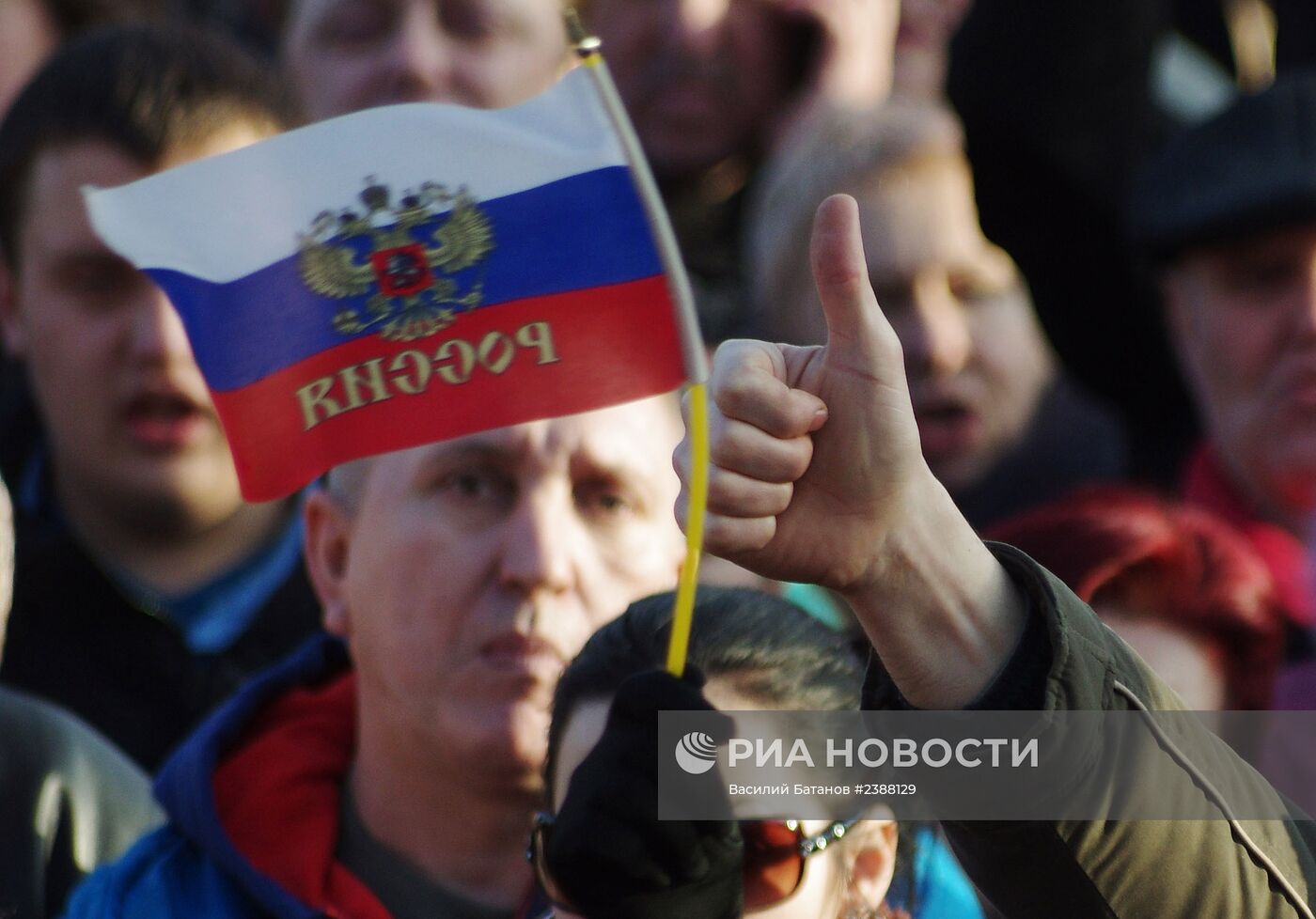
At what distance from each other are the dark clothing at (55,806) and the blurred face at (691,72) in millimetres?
1711

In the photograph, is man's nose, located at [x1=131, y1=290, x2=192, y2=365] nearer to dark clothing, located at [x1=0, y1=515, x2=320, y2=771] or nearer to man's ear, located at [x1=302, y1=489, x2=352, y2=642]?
dark clothing, located at [x1=0, y1=515, x2=320, y2=771]

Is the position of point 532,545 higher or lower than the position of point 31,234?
lower

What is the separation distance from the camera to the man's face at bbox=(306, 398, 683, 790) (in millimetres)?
2422

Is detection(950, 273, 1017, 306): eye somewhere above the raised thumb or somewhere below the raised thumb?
below

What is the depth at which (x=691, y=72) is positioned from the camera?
3926mm

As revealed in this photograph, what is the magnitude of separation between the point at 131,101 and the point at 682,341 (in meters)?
1.68

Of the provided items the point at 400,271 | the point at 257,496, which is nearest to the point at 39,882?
the point at 257,496

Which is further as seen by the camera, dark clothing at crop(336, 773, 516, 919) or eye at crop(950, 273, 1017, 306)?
eye at crop(950, 273, 1017, 306)

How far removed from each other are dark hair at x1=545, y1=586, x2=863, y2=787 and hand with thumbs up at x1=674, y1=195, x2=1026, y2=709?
0.36 meters

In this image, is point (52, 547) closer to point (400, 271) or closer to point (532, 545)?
point (532, 545)

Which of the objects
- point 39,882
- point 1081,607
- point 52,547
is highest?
point 1081,607

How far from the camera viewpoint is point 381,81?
3.64m

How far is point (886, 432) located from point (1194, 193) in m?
1.72

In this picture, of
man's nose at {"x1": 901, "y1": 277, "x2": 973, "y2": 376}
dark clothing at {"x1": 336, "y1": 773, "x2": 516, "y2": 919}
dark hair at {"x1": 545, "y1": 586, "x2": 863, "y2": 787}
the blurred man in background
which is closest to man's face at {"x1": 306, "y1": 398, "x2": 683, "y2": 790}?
dark clothing at {"x1": 336, "y1": 773, "x2": 516, "y2": 919}
